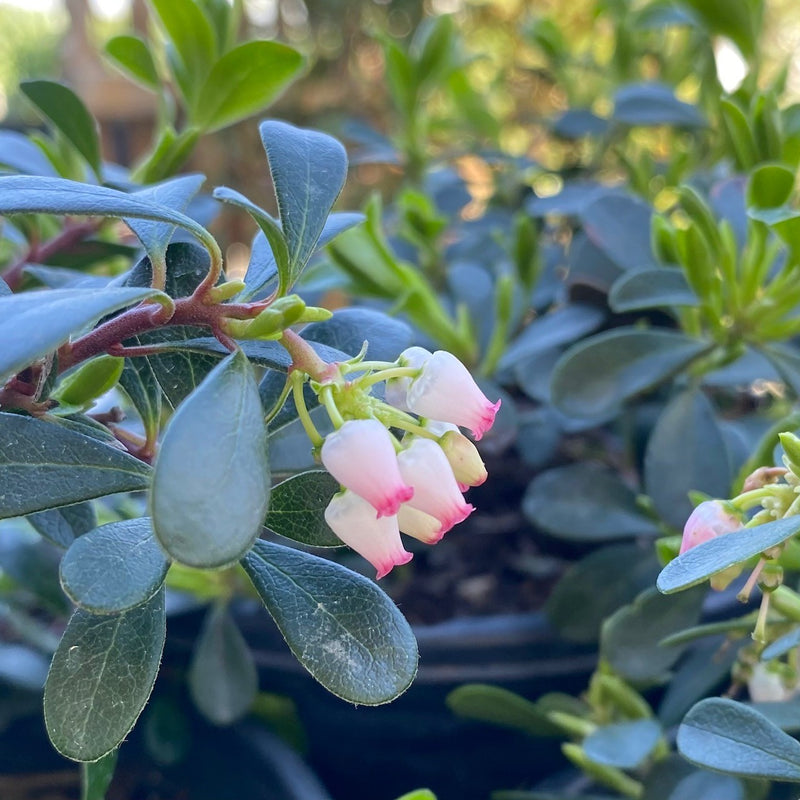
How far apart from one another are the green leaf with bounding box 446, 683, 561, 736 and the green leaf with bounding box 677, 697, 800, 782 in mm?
254

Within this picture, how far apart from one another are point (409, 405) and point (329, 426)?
0.35ft

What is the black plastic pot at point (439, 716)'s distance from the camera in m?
0.75

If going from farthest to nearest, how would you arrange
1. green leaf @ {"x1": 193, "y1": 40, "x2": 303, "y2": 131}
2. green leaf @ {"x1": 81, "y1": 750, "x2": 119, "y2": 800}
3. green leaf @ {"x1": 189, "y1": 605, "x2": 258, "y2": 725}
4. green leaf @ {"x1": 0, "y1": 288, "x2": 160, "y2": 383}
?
green leaf @ {"x1": 189, "y1": 605, "x2": 258, "y2": 725} < green leaf @ {"x1": 193, "y1": 40, "x2": 303, "y2": 131} < green leaf @ {"x1": 81, "y1": 750, "x2": 119, "y2": 800} < green leaf @ {"x1": 0, "y1": 288, "x2": 160, "y2": 383}

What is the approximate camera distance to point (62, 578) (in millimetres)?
313

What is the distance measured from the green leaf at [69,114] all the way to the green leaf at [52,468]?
0.33 meters

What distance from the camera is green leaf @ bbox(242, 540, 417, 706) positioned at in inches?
14.1

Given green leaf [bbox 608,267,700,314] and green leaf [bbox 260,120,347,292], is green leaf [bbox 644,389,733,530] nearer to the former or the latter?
green leaf [bbox 608,267,700,314]

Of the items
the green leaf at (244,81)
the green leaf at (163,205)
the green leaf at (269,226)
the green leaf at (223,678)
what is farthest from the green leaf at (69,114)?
the green leaf at (223,678)

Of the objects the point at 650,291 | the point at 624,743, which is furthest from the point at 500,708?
the point at 650,291

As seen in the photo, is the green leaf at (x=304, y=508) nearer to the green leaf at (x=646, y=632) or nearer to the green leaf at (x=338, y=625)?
the green leaf at (x=338, y=625)

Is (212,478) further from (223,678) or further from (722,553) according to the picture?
(223,678)

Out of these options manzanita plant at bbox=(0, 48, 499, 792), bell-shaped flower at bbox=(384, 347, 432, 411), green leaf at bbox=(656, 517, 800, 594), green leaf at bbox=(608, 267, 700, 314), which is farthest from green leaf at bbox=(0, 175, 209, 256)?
green leaf at bbox=(608, 267, 700, 314)

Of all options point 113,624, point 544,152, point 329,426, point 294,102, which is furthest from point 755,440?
point 294,102

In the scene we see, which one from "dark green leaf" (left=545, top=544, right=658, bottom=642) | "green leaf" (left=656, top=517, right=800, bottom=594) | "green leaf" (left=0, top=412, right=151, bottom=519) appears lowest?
"dark green leaf" (left=545, top=544, right=658, bottom=642)
